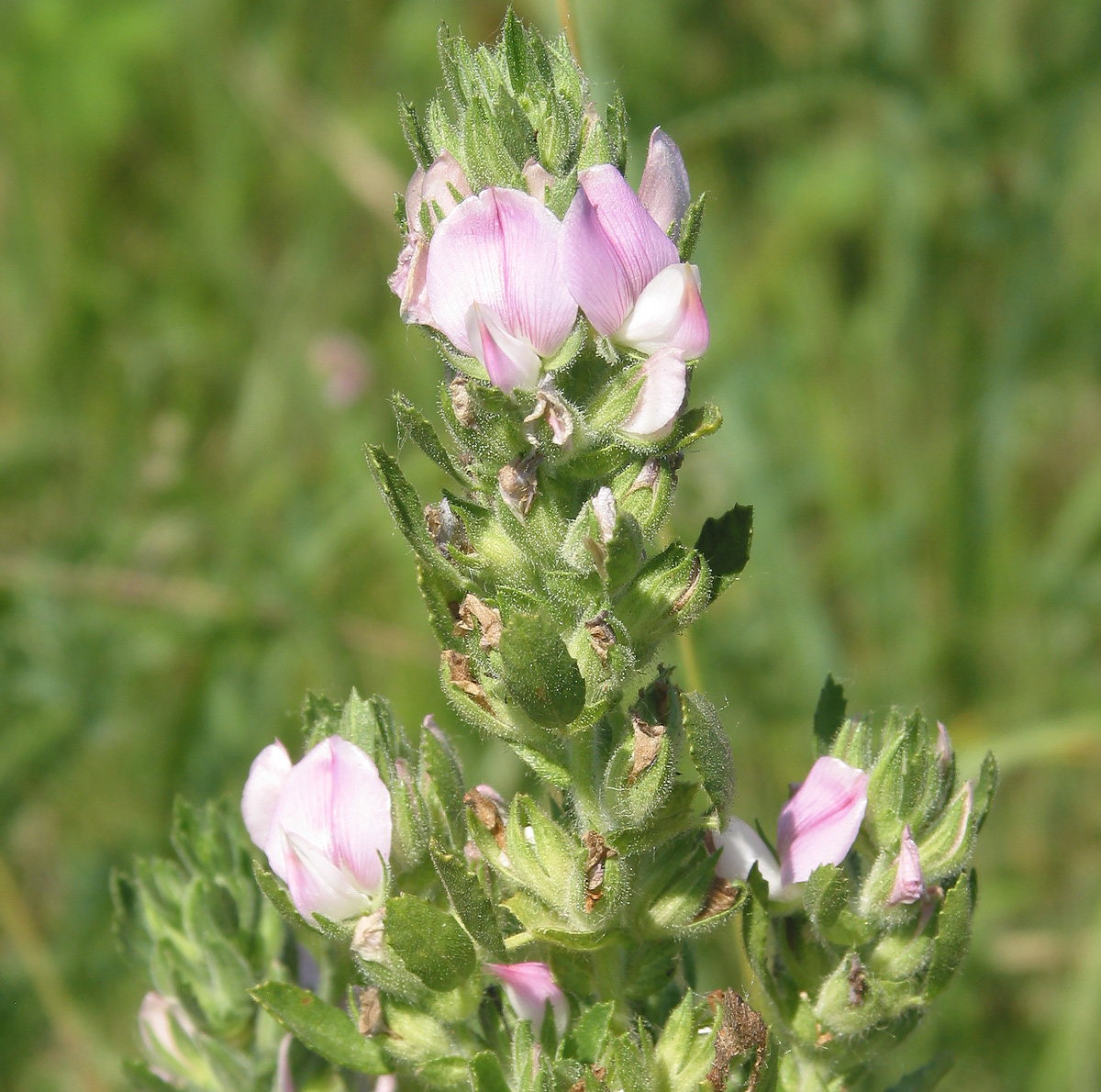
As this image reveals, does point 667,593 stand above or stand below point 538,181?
below

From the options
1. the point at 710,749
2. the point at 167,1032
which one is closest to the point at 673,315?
the point at 710,749

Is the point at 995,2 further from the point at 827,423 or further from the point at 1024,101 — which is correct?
the point at 827,423

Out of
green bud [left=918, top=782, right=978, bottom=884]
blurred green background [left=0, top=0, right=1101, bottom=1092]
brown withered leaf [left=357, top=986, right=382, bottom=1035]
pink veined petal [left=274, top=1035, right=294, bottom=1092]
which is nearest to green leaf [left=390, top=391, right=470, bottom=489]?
brown withered leaf [left=357, top=986, right=382, bottom=1035]

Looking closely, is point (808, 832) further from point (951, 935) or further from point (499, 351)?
point (499, 351)

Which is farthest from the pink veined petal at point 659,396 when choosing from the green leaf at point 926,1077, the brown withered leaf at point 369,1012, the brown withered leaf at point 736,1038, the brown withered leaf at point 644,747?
the green leaf at point 926,1077

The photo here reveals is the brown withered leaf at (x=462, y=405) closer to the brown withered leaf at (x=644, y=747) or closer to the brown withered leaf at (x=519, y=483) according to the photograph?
the brown withered leaf at (x=519, y=483)

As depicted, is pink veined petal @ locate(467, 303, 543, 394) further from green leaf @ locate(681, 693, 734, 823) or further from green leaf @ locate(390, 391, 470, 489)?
green leaf @ locate(681, 693, 734, 823)
